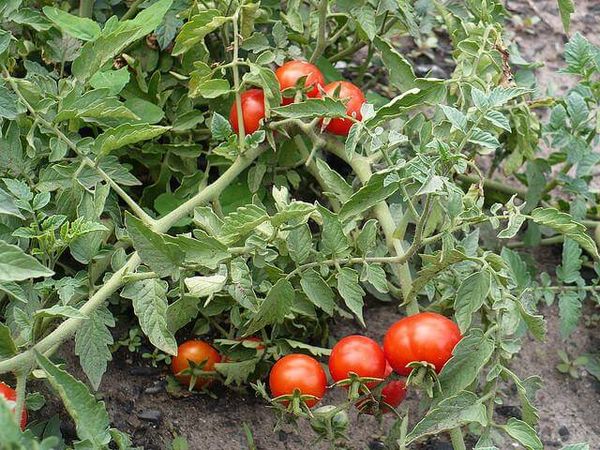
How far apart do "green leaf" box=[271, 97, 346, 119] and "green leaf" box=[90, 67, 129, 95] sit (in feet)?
1.06

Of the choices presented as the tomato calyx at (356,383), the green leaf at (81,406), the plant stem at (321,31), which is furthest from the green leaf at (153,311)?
the plant stem at (321,31)

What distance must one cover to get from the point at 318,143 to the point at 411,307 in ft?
1.22

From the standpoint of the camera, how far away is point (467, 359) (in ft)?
4.48

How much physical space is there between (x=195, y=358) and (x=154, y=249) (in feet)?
1.44

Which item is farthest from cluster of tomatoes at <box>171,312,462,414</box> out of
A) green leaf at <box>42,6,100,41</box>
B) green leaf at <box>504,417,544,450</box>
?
green leaf at <box>42,6,100,41</box>

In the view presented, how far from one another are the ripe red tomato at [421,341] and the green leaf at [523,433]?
0.14 meters

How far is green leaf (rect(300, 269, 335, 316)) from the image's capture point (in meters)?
1.44

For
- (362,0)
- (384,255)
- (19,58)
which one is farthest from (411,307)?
(19,58)

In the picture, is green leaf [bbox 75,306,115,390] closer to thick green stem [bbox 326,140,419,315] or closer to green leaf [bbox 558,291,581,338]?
thick green stem [bbox 326,140,419,315]

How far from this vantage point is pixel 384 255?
5.42 ft

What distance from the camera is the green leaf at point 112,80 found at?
1677 millimetres

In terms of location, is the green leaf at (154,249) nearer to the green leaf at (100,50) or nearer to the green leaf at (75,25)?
the green leaf at (100,50)

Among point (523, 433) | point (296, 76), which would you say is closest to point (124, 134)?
point (296, 76)

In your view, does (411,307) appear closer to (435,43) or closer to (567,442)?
(567,442)
